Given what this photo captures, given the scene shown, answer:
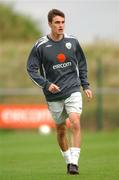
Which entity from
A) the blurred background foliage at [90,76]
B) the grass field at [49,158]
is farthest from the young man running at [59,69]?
the blurred background foliage at [90,76]

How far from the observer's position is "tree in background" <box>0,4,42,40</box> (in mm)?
52909

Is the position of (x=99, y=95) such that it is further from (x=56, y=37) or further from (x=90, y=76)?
(x=56, y=37)

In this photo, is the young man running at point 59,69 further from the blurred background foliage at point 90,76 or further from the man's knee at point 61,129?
the blurred background foliage at point 90,76

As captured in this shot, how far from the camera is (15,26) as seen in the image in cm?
5538

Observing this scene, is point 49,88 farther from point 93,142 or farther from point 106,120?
point 106,120

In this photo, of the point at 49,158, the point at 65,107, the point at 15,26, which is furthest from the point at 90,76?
the point at 15,26

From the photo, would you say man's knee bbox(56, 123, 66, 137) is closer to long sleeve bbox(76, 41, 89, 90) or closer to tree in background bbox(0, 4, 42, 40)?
long sleeve bbox(76, 41, 89, 90)

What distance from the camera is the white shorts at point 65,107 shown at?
12.5 m

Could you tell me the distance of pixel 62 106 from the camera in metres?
12.7

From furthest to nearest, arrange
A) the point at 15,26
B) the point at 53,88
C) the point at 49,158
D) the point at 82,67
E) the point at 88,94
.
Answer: the point at 15,26 → the point at 49,158 → the point at 82,67 → the point at 88,94 → the point at 53,88

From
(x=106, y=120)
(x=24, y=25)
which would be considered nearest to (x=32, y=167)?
(x=106, y=120)

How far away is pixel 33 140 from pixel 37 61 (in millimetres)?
11064

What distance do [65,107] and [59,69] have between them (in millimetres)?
565

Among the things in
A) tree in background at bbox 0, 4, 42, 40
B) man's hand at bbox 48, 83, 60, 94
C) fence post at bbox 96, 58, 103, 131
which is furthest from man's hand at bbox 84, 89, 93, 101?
tree in background at bbox 0, 4, 42, 40
